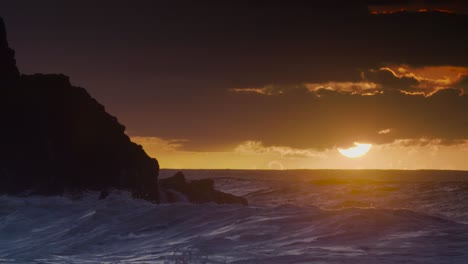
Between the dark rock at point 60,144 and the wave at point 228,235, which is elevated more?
the dark rock at point 60,144

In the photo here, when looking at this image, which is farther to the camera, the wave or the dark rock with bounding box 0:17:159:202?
the dark rock with bounding box 0:17:159:202

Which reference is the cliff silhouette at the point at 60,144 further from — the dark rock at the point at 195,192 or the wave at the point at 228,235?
the wave at the point at 228,235

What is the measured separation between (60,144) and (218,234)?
15147 millimetres

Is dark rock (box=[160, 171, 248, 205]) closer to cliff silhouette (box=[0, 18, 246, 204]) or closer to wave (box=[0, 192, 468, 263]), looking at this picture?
cliff silhouette (box=[0, 18, 246, 204])

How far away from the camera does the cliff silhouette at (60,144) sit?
94.3 feet

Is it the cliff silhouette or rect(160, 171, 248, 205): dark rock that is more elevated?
the cliff silhouette

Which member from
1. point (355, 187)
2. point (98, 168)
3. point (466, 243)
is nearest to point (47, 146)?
point (98, 168)

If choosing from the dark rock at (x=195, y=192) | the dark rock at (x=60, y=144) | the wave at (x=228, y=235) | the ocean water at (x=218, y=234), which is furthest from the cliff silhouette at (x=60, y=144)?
the wave at (x=228, y=235)

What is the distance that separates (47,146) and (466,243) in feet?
67.3

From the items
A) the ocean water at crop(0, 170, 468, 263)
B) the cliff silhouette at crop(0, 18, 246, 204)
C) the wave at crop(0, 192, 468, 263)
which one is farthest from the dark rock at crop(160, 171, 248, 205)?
the wave at crop(0, 192, 468, 263)

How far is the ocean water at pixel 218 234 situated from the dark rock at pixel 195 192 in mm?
5330

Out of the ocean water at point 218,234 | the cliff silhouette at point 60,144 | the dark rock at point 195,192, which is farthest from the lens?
the dark rock at point 195,192

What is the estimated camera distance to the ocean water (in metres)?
13.2

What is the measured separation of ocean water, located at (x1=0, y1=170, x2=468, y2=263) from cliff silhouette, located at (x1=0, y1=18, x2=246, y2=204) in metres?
2.13
